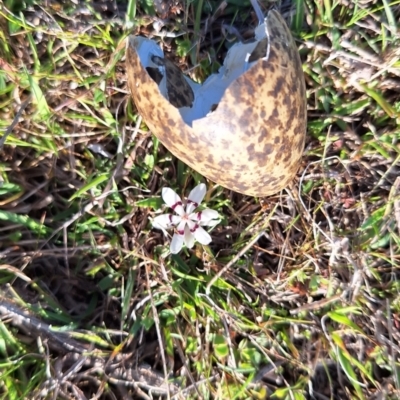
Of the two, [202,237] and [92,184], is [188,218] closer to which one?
[202,237]

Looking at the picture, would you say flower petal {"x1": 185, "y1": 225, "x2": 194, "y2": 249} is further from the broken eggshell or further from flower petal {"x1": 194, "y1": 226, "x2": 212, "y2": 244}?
the broken eggshell

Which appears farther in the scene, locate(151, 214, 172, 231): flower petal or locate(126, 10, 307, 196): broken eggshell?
locate(151, 214, 172, 231): flower petal

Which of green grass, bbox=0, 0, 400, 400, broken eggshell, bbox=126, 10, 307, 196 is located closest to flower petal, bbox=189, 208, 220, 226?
green grass, bbox=0, 0, 400, 400

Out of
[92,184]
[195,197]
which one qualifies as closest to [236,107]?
[195,197]

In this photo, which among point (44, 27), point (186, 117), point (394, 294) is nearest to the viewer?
point (186, 117)

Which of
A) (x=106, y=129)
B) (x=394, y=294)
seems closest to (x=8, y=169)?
(x=106, y=129)

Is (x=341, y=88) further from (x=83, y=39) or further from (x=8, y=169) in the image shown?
(x=8, y=169)
